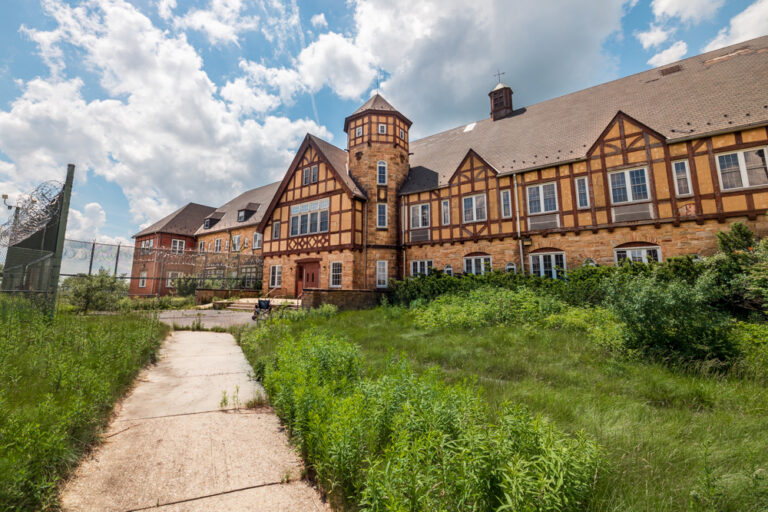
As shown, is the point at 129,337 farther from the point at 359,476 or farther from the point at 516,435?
the point at 516,435

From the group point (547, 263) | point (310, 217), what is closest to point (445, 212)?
point (547, 263)

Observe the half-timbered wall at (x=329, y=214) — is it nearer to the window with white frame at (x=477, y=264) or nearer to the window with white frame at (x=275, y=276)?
the window with white frame at (x=275, y=276)

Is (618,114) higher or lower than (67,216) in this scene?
higher

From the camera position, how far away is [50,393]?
3.70 m

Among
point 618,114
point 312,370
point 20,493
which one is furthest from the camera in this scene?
point 618,114

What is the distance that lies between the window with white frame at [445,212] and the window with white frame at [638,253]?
8.30m

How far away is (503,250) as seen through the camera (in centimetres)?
1719

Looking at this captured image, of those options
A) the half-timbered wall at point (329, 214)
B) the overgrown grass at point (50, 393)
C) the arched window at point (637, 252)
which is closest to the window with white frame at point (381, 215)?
the half-timbered wall at point (329, 214)

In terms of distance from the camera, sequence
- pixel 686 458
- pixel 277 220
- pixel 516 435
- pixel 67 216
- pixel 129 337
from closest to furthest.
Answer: pixel 516 435 → pixel 686 458 → pixel 129 337 → pixel 67 216 → pixel 277 220

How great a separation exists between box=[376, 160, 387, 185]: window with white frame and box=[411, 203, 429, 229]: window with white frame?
2735 millimetres

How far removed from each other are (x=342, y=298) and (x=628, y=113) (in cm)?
1724

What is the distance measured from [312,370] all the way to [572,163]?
16392 millimetres

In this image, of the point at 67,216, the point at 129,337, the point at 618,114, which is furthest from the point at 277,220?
the point at 618,114

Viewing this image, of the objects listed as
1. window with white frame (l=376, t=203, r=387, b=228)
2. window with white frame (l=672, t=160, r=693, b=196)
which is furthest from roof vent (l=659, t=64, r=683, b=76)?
window with white frame (l=376, t=203, r=387, b=228)
